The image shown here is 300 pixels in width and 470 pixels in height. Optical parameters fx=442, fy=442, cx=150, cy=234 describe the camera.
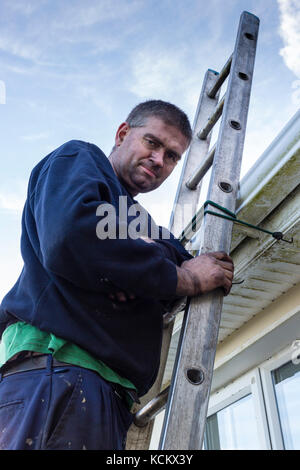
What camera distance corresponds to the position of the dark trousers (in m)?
1.28

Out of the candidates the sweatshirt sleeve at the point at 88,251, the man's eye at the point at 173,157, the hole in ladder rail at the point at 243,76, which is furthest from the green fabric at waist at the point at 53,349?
the hole in ladder rail at the point at 243,76

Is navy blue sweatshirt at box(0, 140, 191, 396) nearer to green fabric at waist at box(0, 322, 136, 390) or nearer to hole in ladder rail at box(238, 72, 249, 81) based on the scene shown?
green fabric at waist at box(0, 322, 136, 390)

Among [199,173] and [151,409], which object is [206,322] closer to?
[151,409]

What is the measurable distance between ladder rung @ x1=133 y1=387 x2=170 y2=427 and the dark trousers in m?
0.33

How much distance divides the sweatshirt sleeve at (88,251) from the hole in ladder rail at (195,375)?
257mm

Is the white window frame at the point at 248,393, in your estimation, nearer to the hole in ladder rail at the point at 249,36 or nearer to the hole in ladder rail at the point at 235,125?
the hole in ladder rail at the point at 235,125

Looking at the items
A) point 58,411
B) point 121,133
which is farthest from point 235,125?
point 58,411

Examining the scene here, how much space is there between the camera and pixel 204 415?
1364mm

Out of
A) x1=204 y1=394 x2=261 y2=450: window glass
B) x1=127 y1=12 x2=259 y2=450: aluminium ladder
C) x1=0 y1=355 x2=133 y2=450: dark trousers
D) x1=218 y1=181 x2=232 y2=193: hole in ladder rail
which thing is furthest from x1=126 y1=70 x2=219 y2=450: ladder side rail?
x1=204 y1=394 x2=261 y2=450: window glass

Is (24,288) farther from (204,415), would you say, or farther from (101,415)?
(204,415)

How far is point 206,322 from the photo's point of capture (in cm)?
158

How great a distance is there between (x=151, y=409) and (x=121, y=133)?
51.6 inches
